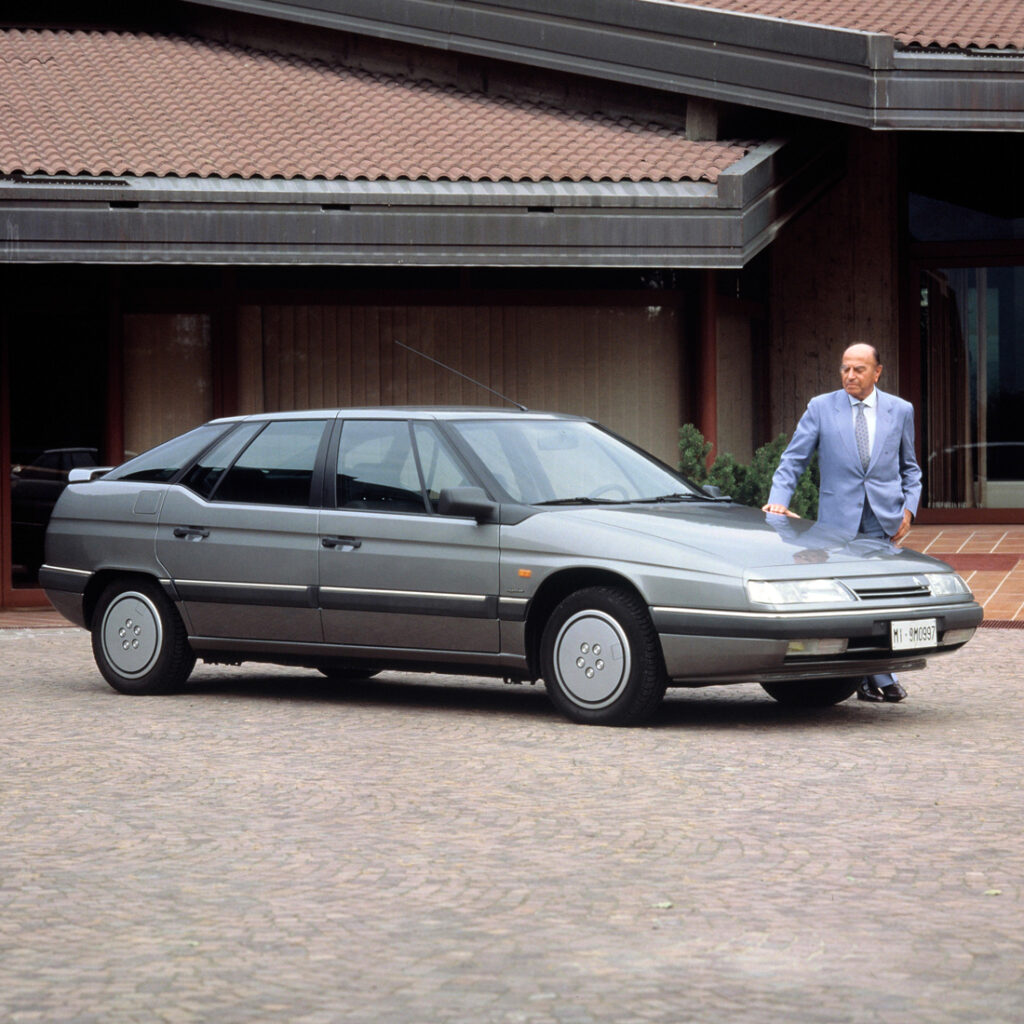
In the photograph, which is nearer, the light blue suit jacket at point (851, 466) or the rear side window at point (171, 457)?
the light blue suit jacket at point (851, 466)

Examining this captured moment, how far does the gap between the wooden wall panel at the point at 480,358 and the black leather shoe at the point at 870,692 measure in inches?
322

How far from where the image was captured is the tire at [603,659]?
895cm

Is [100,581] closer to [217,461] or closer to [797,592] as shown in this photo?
[217,461]

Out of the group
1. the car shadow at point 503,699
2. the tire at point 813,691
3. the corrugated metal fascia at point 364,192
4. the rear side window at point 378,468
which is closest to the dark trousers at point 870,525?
the tire at point 813,691

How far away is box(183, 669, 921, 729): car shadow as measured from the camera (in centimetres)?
946

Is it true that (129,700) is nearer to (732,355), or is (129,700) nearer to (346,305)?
(346,305)

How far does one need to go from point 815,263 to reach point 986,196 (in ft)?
6.43

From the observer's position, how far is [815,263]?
70.7 ft

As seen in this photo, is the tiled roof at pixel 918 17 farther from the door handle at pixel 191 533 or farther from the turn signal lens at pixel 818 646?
the turn signal lens at pixel 818 646

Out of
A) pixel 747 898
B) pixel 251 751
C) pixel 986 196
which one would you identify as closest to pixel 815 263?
pixel 986 196

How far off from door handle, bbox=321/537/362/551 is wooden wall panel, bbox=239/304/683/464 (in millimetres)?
7942

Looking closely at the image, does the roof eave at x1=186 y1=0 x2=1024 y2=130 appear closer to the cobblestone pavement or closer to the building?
the building

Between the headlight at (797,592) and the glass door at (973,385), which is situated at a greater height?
the glass door at (973,385)

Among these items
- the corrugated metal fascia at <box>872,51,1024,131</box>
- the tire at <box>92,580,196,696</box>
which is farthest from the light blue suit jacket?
the corrugated metal fascia at <box>872,51,1024,131</box>
